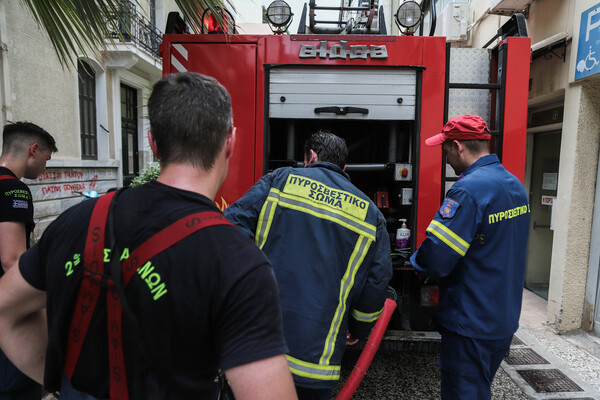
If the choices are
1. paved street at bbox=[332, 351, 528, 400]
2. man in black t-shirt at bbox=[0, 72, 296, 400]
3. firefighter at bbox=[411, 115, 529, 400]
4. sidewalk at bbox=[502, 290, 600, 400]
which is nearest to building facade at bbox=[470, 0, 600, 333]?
sidewalk at bbox=[502, 290, 600, 400]

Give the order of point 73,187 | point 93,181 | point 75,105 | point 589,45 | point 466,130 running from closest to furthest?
point 466,130 → point 589,45 → point 73,187 → point 75,105 → point 93,181

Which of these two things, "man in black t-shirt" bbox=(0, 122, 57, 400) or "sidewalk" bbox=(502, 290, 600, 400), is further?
"sidewalk" bbox=(502, 290, 600, 400)

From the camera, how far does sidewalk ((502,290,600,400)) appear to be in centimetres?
315

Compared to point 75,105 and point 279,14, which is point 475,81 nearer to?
point 279,14

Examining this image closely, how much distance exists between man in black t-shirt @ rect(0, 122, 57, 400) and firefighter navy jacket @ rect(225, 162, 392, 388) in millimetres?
1096

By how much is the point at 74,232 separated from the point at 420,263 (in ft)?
5.83

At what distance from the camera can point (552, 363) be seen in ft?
11.8

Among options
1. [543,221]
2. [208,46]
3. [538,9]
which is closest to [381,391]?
[208,46]

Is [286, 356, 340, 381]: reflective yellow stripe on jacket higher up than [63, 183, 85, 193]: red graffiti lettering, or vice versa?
[63, 183, 85, 193]: red graffiti lettering

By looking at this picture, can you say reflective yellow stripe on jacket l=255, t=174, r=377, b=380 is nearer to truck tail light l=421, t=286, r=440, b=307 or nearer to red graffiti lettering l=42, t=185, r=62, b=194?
truck tail light l=421, t=286, r=440, b=307

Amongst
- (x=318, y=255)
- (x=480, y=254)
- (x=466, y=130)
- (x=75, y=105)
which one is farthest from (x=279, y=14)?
(x=75, y=105)

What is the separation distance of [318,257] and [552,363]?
2921 mm

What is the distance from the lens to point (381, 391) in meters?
3.15

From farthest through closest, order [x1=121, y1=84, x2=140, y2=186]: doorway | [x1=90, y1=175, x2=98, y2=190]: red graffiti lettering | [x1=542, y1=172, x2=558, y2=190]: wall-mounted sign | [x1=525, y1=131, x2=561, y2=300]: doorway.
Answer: [x1=121, y1=84, x2=140, y2=186]: doorway
[x1=90, y1=175, x2=98, y2=190]: red graffiti lettering
[x1=525, y1=131, x2=561, y2=300]: doorway
[x1=542, y1=172, x2=558, y2=190]: wall-mounted sign
